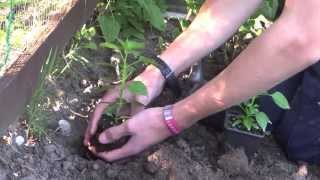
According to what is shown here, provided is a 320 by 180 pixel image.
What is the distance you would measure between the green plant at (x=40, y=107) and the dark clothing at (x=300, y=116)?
2.27ft

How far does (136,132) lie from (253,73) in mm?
407

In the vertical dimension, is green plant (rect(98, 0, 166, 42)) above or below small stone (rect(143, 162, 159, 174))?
above

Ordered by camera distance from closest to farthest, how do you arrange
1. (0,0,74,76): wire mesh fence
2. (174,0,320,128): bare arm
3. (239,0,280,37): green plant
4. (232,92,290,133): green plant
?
(174,0,320,128): bare arm → (0,0,74,76): wire mesh fence → (232,92,290,133): green plant → (239,0,280,37): green plant

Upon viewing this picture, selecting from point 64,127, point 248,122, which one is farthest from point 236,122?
point 64,127

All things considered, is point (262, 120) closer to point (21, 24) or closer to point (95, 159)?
point (95, 159)

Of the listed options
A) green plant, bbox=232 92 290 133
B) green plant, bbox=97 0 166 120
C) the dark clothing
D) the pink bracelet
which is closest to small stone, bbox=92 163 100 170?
the pink bracelet

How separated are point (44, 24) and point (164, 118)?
47 centimetres

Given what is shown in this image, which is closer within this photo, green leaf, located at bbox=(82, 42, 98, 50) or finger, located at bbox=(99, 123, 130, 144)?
finger, located at bbox=(99, 123, 130, 144)

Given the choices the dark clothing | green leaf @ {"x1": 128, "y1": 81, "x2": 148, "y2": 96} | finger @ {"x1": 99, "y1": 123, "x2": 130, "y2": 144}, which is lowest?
the dark clothing

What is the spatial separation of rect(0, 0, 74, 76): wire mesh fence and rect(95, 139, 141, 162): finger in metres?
0.39

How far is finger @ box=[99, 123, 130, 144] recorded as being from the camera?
205cm

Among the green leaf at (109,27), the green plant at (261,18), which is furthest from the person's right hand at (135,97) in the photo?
the green plant at (261,18)

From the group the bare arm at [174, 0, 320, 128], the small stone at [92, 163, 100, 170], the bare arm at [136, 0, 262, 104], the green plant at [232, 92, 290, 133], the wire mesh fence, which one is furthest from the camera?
the bare arm at [136, 0, 262, 104]

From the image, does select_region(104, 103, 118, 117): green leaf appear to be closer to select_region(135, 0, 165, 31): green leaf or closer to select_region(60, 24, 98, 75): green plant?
select_region(60, 24, 98, 75): green plant
